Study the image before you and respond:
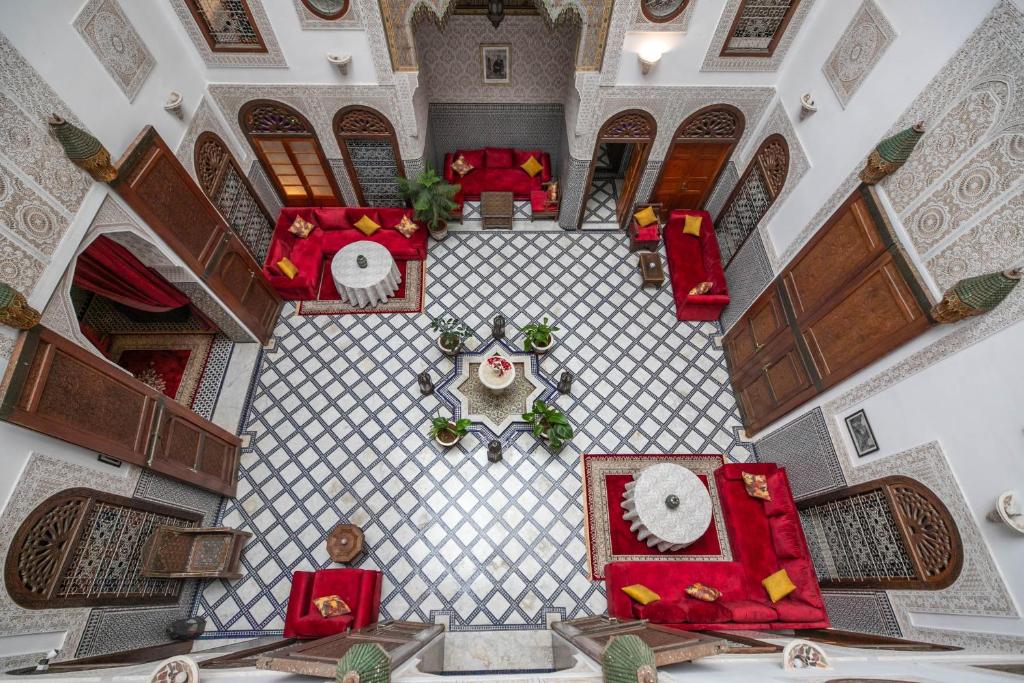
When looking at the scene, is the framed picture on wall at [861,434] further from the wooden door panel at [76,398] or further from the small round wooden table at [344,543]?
the wooden door panel at [76,398]

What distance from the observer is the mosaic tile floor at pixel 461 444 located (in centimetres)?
325

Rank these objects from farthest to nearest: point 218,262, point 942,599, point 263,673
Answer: point 218,262 < point 942,599 < point 263,673

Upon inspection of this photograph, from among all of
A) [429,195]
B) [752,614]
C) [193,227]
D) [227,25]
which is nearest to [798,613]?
[752,614]

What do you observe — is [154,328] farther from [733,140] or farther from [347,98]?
[733,140]

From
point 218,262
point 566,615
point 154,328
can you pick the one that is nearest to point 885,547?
point 566,615

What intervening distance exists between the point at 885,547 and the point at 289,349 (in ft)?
15.0

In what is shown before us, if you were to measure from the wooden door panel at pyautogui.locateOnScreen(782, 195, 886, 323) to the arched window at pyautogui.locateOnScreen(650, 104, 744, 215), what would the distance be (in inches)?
63.1

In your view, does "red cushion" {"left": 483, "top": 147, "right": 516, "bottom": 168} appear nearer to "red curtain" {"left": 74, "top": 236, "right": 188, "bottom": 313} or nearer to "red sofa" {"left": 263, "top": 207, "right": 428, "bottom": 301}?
"red sofa" {"left": 263, "top": 207, "right": 428, "bottom": 301}

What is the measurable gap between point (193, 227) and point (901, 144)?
4518mm

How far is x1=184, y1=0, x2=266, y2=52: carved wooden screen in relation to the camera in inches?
132

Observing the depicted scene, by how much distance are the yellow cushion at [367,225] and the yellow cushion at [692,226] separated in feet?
10.4

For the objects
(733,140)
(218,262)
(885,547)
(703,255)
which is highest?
(733,140)

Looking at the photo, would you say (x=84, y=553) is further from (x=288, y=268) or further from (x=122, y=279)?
(x=288, y=268)

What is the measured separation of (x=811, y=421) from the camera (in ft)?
10.4
